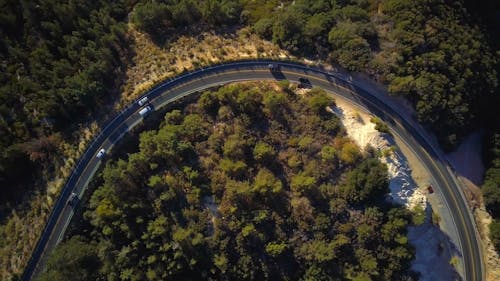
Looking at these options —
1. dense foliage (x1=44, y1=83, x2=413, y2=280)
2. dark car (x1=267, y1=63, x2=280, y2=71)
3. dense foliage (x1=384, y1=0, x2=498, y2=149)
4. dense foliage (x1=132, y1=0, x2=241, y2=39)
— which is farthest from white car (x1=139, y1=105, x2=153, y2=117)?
dense foliage (x1=384, y1=0, x2=498, y2=149)

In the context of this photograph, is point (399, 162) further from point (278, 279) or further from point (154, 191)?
point (154, 191)

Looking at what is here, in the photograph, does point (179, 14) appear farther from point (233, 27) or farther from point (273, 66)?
point (273, 66)

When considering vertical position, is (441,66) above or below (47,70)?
above

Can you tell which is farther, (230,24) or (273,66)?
(230,24)

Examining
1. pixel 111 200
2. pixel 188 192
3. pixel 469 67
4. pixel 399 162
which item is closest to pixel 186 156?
pixel 188 192

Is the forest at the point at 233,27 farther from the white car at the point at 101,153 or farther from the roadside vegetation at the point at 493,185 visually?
the white car at the point at 101,153

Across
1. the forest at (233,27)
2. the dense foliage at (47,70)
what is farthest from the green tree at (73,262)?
the dense foliage at (47,70)

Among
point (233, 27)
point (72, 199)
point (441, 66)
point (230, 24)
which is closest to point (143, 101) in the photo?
point (72, 199)
